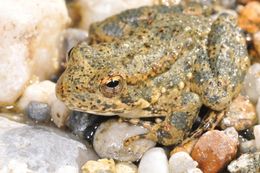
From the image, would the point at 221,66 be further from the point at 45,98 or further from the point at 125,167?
the point at 45,98

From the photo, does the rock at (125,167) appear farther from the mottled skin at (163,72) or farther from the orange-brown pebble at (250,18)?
the orange-brown pebble at (250,18)

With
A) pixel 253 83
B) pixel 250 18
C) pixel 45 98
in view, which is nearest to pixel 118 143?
pixel 45 98

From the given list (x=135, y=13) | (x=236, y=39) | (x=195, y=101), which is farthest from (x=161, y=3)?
(x=195, y=101)

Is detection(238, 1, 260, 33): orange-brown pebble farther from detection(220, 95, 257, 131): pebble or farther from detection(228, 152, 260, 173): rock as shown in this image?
detection(228, 152, 260, 173): rock

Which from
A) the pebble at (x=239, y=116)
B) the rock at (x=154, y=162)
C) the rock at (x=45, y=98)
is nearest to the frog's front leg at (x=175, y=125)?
the rock at (x=154, y=162)

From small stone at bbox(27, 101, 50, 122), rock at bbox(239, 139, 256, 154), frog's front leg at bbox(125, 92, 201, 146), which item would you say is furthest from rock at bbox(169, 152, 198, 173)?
small stone at bbox(27, 101, 50, 122)

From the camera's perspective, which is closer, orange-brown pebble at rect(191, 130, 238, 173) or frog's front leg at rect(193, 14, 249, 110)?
orange-brown pebble at rect(191, 130, 238, 173)

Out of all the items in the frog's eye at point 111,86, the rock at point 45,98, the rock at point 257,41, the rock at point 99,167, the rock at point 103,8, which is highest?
the rock at point 103,8
